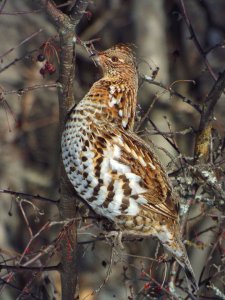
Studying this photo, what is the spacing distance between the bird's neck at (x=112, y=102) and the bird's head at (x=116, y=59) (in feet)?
0.16

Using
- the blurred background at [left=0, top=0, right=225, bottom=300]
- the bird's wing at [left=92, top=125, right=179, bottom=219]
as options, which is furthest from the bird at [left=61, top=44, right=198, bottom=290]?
the blurred background at [left=0, top=0, right=225, bottom=300]

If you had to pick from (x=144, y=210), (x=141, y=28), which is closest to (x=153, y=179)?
(x=144, y=210)

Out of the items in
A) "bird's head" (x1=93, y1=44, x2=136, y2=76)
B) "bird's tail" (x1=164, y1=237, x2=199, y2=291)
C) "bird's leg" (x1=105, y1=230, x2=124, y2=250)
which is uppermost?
"bird's head" (x1=93, y1=44, x2=136, y2=76)

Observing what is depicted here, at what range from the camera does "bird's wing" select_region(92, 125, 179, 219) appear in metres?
4.64

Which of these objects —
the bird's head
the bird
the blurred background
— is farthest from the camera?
the blurred background

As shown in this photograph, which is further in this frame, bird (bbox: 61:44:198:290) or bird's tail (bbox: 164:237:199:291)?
bird's tail (bbox: 164:237:199:291)

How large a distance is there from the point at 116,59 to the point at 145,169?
0.70 m

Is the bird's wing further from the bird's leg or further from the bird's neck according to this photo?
the bird's leg

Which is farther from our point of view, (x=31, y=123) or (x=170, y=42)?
(x=31, y=123)

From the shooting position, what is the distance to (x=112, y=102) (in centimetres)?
483

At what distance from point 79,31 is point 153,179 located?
499 centimetres

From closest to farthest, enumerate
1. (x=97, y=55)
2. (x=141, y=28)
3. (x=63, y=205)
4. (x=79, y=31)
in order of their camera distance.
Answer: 1. (x=63, y=205)
2. (x=97, y=55)
3. (x=141, y=28)
4. (x=79, y=31)

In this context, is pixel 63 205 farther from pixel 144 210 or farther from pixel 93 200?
pixel 144 210

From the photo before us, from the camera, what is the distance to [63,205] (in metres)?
4.53
